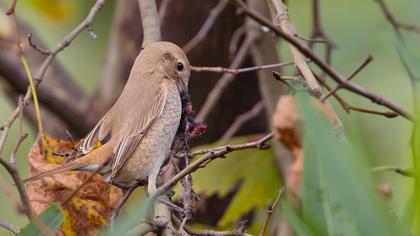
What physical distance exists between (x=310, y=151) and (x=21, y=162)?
4.38m

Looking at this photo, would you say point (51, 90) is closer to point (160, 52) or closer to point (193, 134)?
point (160, 52)

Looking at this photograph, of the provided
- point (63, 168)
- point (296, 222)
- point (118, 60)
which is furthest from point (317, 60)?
point (118, 60)

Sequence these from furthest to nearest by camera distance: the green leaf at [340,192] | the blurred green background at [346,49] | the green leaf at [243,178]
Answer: the blurred green background at [346,49] < the green leaf at [243,178] < the green leaf at [340,192]

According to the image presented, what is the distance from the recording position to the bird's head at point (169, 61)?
272cm

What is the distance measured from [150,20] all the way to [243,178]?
0.85m

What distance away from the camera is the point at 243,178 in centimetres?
334

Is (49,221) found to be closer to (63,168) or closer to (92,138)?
(63,168)

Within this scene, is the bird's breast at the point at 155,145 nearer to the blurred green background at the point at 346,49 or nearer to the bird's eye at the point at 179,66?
the bird's eye at the point at 179,66

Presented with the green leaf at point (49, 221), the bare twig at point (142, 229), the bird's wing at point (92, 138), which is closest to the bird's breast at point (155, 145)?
the bird's wing at point (92, 138)

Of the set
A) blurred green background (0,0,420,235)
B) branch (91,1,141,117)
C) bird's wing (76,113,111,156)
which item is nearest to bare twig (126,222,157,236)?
bird's wing (76,113,111,156)

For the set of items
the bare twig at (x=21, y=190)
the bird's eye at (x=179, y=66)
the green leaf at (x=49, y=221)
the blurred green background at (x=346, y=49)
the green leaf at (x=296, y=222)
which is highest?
the bare twig at (x=21, y=190)

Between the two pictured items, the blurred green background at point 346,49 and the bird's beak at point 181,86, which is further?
the blurred green background at point 346,49

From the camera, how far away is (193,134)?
7.95 ft

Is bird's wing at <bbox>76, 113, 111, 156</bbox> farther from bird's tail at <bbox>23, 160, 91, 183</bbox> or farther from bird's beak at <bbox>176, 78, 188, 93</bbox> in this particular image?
bird's beak at <bbox>176, 78, 188, 93</bbox>
